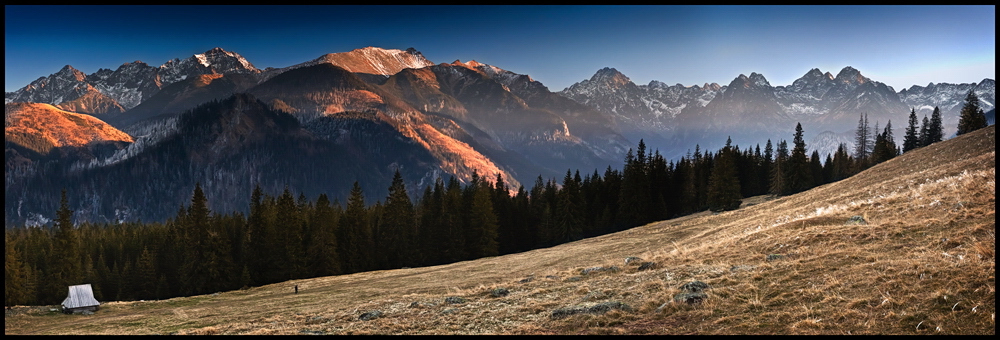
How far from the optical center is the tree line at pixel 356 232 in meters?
73.5

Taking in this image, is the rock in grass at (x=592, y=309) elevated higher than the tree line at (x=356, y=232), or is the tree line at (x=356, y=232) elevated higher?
the tree line at (x=356, y=232)

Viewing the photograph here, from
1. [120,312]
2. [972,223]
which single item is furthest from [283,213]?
[972,223]

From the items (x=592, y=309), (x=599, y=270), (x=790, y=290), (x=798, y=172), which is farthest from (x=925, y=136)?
(x=592, y=309)

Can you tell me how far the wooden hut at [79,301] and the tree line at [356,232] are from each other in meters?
27.3

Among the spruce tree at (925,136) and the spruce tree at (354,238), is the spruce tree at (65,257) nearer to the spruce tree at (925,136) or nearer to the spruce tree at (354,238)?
the spruce tree at (354,238)

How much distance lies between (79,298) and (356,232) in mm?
40667

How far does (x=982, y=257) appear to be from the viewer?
14.2 metres

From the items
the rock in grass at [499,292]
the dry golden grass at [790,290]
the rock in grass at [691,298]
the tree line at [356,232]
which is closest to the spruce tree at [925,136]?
the tree line at [356,232]

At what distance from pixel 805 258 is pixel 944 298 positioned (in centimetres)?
759

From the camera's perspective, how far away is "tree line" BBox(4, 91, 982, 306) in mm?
73500

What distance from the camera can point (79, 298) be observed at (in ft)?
141

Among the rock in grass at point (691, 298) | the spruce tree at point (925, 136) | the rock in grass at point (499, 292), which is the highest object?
the spruce tree at point (925, 136)

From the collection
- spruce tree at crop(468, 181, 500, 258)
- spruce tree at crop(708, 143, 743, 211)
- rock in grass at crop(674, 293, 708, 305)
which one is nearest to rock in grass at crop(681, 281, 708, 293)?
rock in grass at crop(674, 293, 708, 305)

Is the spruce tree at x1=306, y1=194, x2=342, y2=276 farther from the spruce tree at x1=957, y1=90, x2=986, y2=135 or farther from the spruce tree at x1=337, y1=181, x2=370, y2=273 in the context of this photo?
the spruce tree at x1=957, y1=90, x2=986, y2=135
